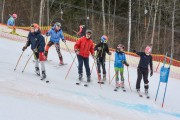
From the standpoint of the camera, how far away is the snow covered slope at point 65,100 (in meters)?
8.66

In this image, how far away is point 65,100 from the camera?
33.5 ft

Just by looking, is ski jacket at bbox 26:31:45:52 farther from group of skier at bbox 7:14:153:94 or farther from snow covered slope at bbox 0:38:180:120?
snow covered slope at bbox 0:38:180:120

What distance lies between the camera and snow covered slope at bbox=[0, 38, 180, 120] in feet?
28.4

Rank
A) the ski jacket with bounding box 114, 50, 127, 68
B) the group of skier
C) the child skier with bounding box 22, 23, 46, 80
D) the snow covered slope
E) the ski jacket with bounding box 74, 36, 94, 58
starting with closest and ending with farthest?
the snow covered slope
the child skier with bounding box 22, 23, 46, 80
the group of skier
the ski jacket with bounding box 74, 36, 94, 58
the ski jacket with bounding box 114, 50, 127, 68

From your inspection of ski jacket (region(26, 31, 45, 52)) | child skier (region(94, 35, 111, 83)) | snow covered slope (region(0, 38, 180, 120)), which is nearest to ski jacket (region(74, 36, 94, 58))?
child skier (region(94, 35, 111, 83))

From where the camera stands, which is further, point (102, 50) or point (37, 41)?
point (102, 50)

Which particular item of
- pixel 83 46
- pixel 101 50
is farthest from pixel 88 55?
pixel 101 50

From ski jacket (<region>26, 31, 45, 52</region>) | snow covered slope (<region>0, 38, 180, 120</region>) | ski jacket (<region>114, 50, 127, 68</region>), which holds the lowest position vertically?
snow covered slope (<region>0, 38, 180, 120</region>)

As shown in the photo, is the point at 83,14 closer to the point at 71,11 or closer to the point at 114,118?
the point at 71,11

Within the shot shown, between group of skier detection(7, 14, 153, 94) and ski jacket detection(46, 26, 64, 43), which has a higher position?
ski jacket detection(46, 26, 64, 43)

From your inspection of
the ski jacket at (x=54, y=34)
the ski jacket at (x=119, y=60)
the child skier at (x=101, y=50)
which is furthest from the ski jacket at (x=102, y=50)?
the ski jacket at (x=54, y=34)

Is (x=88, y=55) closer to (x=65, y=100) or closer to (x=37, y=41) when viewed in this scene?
(x=37, y=41)

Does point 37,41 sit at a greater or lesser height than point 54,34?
lesser

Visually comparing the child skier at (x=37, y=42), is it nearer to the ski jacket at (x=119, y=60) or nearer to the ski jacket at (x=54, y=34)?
the ski jacket at (x=54, y=34)
